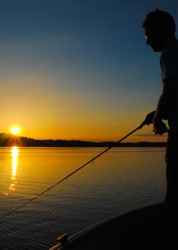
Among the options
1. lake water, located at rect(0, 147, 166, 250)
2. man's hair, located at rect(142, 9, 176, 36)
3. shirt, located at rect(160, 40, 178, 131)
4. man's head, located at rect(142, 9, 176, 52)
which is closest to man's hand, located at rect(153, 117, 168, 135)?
shirt, located at rect(160, 40, 178, 131)

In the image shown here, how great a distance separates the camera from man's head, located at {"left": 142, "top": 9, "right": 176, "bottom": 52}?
11.3 ft

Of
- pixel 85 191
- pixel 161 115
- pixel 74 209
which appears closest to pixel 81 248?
pixel 161 115

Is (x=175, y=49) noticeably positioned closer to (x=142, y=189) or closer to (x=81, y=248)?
(x=81, y=248)

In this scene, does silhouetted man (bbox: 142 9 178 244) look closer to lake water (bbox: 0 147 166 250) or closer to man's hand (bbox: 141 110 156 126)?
man's hand (bbox: 141 110 156 126)

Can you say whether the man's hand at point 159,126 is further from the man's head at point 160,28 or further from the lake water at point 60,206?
the lake water at point 60,206

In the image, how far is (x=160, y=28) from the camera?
3.46 metres

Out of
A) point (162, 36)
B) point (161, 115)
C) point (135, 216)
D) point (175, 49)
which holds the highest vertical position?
point (162, 36)

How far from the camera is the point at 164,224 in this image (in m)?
4.35

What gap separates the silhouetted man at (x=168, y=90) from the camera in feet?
10.6

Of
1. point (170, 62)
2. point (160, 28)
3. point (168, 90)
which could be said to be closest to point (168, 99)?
point (168, 90)

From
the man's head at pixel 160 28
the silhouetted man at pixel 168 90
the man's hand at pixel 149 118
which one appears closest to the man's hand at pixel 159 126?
the silhouetted man at pixel 168 90

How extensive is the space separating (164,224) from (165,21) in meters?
2.37

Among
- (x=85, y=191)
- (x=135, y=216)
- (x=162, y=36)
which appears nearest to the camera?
(x=162, y=36)

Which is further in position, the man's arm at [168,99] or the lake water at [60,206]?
the lake water at [60,206]
